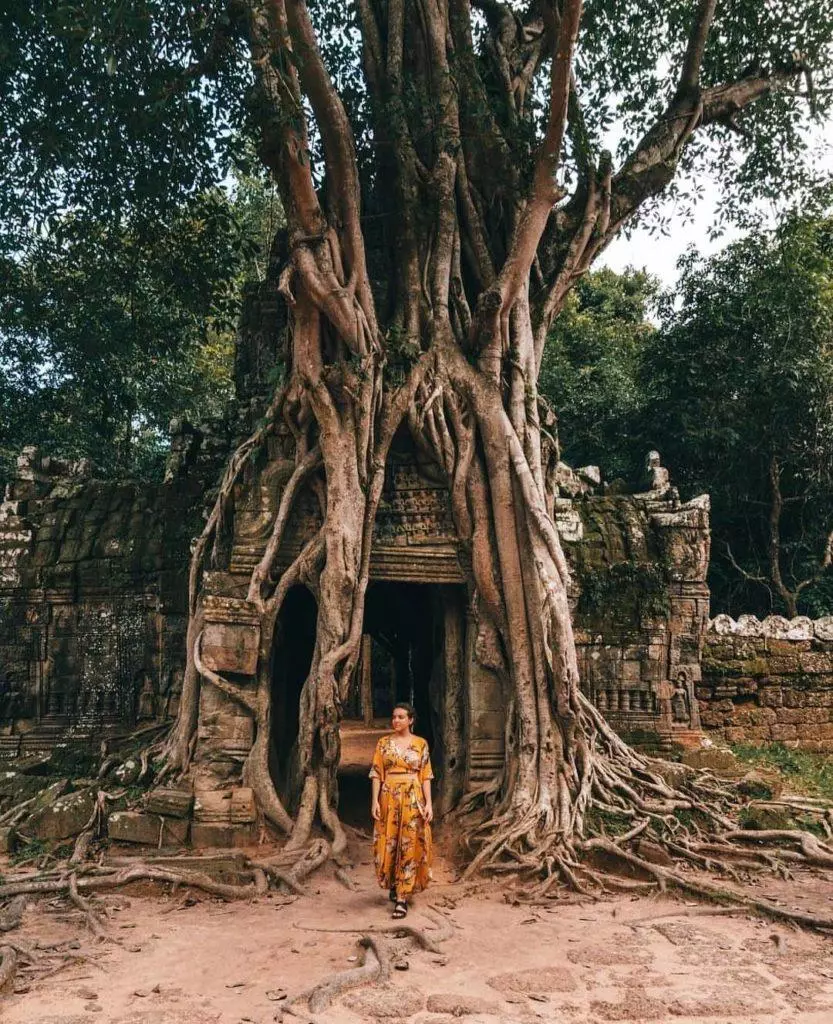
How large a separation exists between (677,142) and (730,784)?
5279 mm

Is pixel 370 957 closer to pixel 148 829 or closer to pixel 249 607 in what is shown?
pixel 148 829

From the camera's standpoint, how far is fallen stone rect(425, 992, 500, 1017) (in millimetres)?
3604

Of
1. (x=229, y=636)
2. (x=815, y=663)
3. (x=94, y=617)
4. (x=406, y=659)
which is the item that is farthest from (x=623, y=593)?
(x=94, y=617)

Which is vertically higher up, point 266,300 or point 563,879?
point 266,300

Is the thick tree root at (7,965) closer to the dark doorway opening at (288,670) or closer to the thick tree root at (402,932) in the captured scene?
A: the thick tree root at (402,932)

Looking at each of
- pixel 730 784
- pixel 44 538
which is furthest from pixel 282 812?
pixel 44 538

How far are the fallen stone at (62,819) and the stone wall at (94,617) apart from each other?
1499 millimetres

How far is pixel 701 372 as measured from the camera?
12.1m

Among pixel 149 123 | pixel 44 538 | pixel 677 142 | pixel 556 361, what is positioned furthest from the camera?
pixel 556 361

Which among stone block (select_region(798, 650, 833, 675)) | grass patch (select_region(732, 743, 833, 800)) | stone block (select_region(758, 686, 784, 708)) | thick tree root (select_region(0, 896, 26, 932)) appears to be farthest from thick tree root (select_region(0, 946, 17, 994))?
stone block (select_region(798, 650, 833, 675))

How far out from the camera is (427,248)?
716 cm

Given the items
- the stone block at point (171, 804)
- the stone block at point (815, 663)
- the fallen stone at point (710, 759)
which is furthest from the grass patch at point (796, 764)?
the stone block at point (171, 804)

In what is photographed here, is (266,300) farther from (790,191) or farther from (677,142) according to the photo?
(790,191)

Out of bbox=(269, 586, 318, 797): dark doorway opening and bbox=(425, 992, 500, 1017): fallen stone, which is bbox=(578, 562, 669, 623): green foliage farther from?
bbox=(425, 992, 500, 1017): fallen stone
